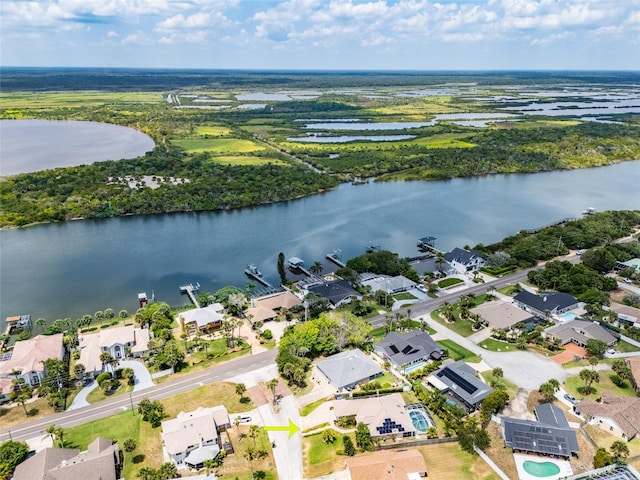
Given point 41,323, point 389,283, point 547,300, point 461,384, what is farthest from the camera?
point 389,283

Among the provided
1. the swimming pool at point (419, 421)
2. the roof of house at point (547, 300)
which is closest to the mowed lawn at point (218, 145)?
the roof of house at point (547, 300)

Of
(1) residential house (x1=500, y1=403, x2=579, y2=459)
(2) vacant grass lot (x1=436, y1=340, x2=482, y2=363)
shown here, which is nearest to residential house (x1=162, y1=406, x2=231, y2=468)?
(1) residential house (x1=500, y1=403, x2=579, y2=459)

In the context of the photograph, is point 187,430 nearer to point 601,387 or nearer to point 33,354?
point 33,354

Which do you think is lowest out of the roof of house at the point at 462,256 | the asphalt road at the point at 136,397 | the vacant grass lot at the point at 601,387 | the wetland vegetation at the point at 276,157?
the asphalt road at the point at 136,397

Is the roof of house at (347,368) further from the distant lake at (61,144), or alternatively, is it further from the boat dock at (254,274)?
the distant lake at (61,144)

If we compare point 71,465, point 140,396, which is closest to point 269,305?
point 140,396
